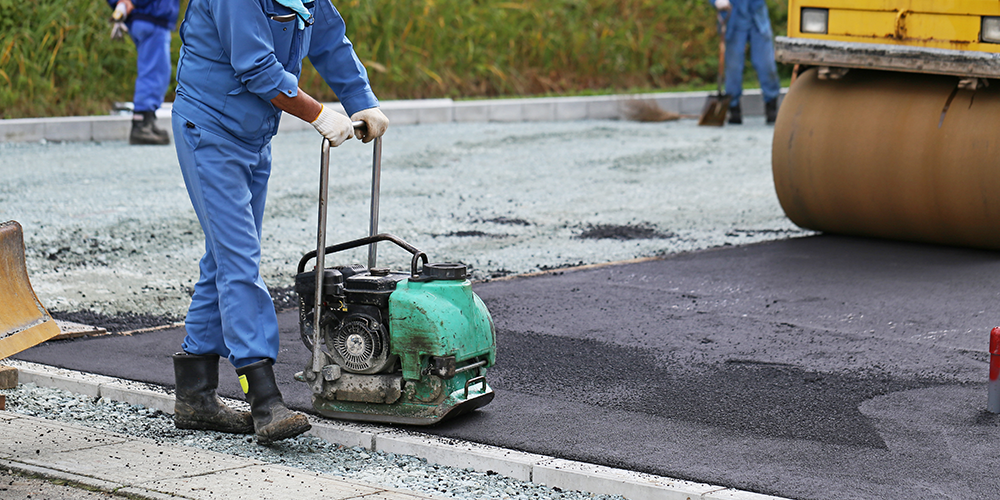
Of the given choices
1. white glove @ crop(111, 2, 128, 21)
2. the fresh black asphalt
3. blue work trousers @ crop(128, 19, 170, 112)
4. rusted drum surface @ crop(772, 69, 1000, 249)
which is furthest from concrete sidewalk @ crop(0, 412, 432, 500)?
white glove @ crop(111, 2, 128, 21)

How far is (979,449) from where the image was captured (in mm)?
3840

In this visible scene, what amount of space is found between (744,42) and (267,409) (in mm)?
10658

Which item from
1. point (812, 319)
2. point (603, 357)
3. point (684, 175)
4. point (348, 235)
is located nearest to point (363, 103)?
point (603, 357)

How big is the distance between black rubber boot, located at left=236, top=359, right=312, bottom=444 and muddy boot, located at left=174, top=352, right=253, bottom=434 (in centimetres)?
14

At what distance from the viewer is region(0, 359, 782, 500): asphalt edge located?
3.47m

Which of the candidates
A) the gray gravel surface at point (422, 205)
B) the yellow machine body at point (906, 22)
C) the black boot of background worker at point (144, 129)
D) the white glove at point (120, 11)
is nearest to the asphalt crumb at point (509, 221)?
the gray gravel surface at point (422, 205)

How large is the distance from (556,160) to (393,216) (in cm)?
308

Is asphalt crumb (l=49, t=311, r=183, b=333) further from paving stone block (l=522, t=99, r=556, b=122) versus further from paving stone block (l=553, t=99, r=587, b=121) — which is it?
paving stone block (l=553, t=99, r=587, b=121)

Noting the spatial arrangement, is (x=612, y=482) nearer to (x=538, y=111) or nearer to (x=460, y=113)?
(x=460, y=113)

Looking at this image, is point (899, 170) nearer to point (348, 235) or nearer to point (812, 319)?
point (812, 319)

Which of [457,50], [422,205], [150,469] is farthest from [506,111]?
[150,469]

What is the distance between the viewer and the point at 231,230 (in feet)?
12.9

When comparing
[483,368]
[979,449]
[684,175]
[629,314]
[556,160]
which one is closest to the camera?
[979,449]

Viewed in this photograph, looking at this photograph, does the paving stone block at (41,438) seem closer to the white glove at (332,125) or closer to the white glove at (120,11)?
the white glove at (332,125)
